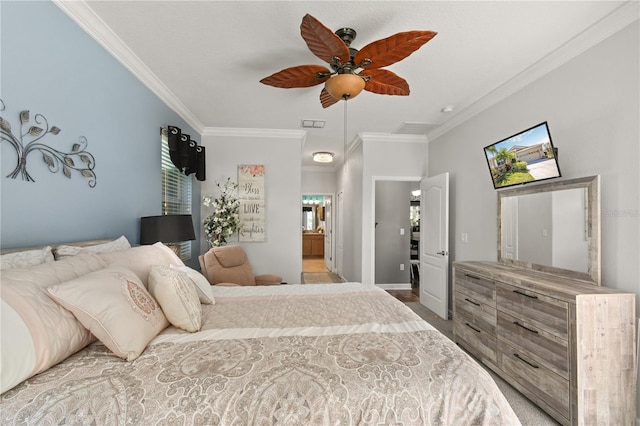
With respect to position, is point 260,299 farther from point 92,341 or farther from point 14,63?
point 14,63

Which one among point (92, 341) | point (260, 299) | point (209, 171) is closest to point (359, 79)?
point (260, 299)

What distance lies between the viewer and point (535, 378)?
1947mm

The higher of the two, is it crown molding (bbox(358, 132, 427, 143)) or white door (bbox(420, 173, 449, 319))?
crown molding (bbox(358, 132, 427, 143))

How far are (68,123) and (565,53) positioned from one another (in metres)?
3.57

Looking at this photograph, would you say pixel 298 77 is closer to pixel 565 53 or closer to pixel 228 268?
pixel 565 53

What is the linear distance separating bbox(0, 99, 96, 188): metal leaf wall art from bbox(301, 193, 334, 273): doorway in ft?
18.0

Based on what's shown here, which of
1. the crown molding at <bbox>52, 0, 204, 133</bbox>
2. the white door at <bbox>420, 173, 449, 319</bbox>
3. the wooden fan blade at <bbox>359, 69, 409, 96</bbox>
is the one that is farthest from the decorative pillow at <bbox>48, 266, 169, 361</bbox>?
the white door at <bbox>420, 173, 449, 319</bbox>

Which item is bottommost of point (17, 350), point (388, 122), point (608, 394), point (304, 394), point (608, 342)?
point (608, 394)

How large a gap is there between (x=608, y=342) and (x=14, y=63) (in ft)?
11.9

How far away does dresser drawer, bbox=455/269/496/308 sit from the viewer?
239cm

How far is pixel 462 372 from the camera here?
1054mm

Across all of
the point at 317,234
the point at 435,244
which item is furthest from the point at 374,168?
the point at 317,234

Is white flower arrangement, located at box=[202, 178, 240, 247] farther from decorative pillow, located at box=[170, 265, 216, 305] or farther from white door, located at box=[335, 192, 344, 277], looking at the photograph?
white door, located at box=[335, 192, 344, 277]

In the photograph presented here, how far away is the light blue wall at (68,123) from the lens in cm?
138
